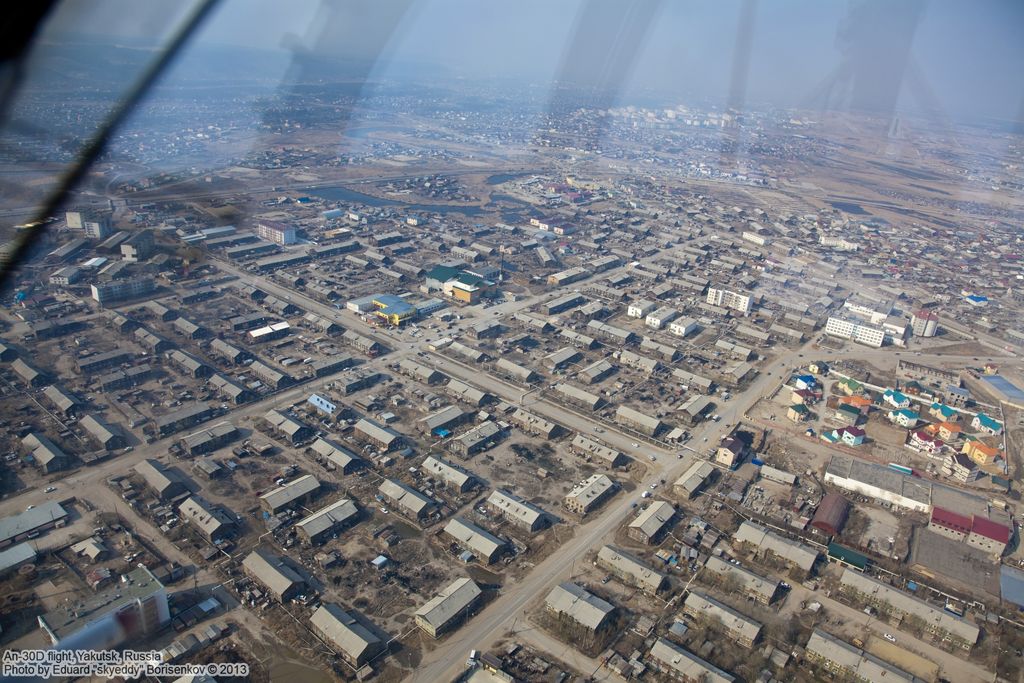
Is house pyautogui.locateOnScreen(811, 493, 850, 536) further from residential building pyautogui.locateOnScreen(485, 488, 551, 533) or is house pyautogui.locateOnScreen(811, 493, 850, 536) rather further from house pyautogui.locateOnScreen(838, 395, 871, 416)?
residential building pyautogui.locateOnScreen(485, 488, 551, 533)

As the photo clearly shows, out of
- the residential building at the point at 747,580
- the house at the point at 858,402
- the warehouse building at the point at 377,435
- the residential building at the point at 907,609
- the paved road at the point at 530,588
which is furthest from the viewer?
the house at the point at 858,402

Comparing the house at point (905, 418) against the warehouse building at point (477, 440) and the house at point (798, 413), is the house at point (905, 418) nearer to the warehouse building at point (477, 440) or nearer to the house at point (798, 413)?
the house at point (798, 413)

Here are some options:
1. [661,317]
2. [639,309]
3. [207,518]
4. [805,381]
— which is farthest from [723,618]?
[639,309]

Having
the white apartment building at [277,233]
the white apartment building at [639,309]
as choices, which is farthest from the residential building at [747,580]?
the white apartment building at [277,233]

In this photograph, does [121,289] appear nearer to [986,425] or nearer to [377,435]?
[377,435]

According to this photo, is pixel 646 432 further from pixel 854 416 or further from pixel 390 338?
pixel 390 338
